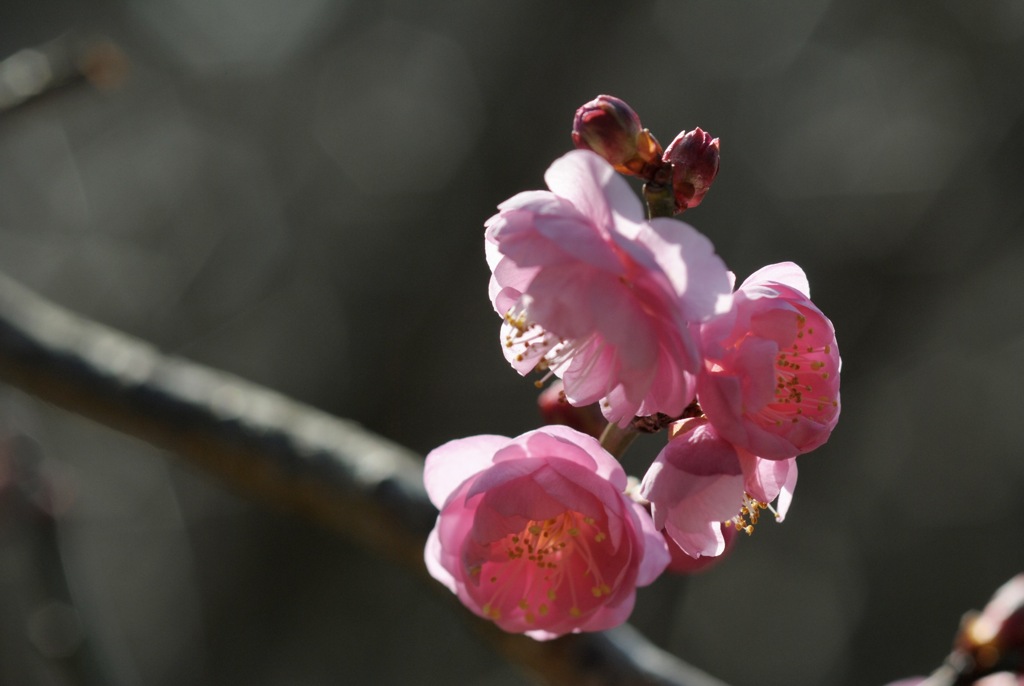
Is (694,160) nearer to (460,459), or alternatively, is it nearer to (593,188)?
(593,188)

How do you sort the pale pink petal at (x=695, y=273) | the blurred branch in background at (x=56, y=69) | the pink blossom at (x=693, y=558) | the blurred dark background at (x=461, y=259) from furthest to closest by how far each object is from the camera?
the blurred dark background at (x=461, y=259), the blurred branch in background at (x=56, y=69), the pink blossom at (x=693, y=558), the pale pink petal at (x=695, y=273)

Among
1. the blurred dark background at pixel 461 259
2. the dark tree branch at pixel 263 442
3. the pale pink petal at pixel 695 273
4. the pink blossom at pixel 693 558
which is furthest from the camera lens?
the blurred dark background at pixel 461 259

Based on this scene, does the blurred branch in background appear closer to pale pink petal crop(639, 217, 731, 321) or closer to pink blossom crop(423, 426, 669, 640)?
pink blossom crop(423, 426, 669, 640)

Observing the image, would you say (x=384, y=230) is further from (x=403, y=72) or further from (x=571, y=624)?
(x=571, y=624)

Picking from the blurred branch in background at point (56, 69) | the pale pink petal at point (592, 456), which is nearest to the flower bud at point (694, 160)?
the pale pink petal at point (592, 456)

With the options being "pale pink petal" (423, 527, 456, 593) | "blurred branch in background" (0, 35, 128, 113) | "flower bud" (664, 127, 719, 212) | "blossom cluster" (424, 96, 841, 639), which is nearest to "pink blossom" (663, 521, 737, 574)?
"blossom cluster" (424, 96, 841, 639)

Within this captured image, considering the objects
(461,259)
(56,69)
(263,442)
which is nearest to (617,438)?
(263,442)

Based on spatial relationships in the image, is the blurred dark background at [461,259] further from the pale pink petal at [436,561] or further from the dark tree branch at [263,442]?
the pale pink petal at [436,561]
